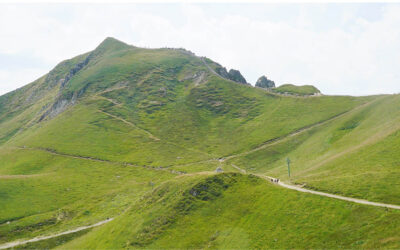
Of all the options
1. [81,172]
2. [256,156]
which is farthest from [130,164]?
[256,156]

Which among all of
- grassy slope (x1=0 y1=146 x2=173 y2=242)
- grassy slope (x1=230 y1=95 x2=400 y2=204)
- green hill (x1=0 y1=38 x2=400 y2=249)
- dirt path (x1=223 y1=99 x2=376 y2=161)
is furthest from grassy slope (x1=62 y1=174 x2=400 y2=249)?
dirt path (x1=223 y1=99 x2=376 y2=161)

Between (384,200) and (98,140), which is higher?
(98,140)

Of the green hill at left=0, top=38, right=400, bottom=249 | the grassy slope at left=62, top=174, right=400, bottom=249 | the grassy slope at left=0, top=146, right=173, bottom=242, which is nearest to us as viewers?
the grassy slope at left=62, top=174, right=400, bottom=249

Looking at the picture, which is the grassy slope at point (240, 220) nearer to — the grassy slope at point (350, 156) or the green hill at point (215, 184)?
the green hill at point (215, 184)

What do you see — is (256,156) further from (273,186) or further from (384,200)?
(384,200)

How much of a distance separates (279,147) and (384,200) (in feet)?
351

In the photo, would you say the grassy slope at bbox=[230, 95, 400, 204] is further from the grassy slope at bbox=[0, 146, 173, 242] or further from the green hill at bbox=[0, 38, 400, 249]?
the grassy slope at bbox=[0, 146, 173, 242]

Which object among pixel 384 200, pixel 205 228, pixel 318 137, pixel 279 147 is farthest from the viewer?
pixel 279 147

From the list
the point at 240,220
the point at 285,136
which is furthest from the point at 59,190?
the point at 285,136

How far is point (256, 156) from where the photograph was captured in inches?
6083

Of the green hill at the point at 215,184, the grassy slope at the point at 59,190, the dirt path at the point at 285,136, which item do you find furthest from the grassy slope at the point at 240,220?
the dirt path at the point at 285,136

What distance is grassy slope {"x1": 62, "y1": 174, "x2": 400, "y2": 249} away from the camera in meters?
45.7

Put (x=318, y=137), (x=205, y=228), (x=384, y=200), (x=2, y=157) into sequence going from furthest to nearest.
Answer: (x=2, y=157)
(x=318, y=137)
(x=205, y=228)
(x=384, y=200)

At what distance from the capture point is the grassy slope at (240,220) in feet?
150
